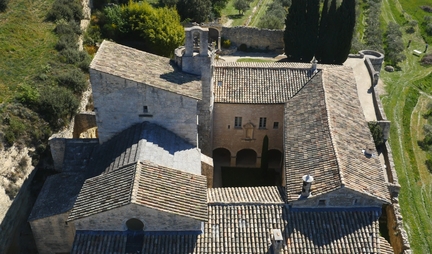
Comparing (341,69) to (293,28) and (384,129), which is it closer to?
(384,129)

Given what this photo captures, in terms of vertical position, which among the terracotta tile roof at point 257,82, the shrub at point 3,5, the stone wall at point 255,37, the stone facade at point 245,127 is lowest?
the stone facade at point 245,127

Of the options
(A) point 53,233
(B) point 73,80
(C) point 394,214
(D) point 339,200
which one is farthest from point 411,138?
(A) point 53,233

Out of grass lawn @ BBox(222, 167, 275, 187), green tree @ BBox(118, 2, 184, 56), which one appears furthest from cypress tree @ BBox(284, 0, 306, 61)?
grass lawn @ BBox(222, 167, 275, 187)

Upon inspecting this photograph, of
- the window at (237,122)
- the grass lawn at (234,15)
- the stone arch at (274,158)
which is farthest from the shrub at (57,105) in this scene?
the grass lawn at (234,15)

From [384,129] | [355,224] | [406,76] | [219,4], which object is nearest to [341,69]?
[384,129]

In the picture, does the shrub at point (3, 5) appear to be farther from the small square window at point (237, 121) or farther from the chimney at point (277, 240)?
the chimney at point (277, 240)

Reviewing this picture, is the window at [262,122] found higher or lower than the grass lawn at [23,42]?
lower
